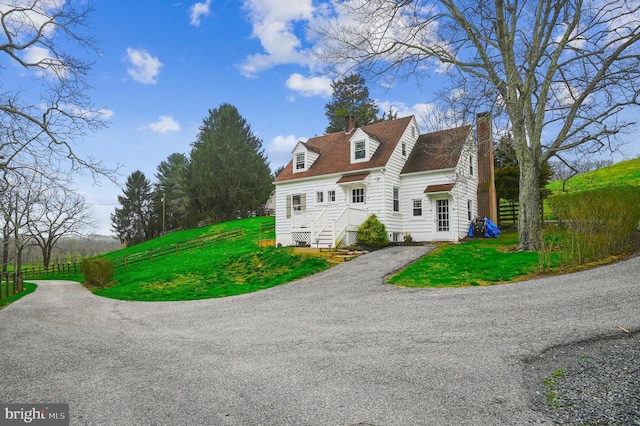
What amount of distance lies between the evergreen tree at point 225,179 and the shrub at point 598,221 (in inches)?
1406

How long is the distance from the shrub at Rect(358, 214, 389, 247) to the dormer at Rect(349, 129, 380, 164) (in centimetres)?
389

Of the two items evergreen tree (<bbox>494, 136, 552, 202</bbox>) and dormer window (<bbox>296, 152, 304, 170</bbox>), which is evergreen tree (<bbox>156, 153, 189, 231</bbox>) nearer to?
dormer window (<bbox>296, 152, 304, 170</bbox>)

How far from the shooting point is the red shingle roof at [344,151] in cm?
2077

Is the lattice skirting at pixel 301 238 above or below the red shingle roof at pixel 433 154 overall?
below

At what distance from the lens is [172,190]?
54906 millimetres

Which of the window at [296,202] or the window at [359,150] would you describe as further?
the window at [296,202]

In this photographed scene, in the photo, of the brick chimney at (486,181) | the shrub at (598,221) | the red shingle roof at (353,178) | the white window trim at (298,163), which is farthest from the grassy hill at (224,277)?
the brick chimney at (486,181)

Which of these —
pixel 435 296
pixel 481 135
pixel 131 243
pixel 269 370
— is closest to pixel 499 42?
pixel 481 135

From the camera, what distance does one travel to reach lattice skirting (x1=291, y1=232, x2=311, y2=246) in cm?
2056

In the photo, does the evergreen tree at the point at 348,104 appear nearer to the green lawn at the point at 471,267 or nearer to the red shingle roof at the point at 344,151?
the red shingle roof at the point at 344,151

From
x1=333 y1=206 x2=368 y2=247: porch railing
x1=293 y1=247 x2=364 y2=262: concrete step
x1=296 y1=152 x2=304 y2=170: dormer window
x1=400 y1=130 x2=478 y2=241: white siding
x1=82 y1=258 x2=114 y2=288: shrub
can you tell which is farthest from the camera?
x1=296 y1=152 x2=304 y2=170: dormer window

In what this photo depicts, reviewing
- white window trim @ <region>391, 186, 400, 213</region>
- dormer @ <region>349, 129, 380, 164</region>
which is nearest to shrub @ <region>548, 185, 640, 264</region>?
white window trim @ <region>391, 186, 400, 213</region>

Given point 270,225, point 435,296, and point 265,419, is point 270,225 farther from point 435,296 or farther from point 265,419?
point 265,419

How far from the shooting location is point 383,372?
480 cm
